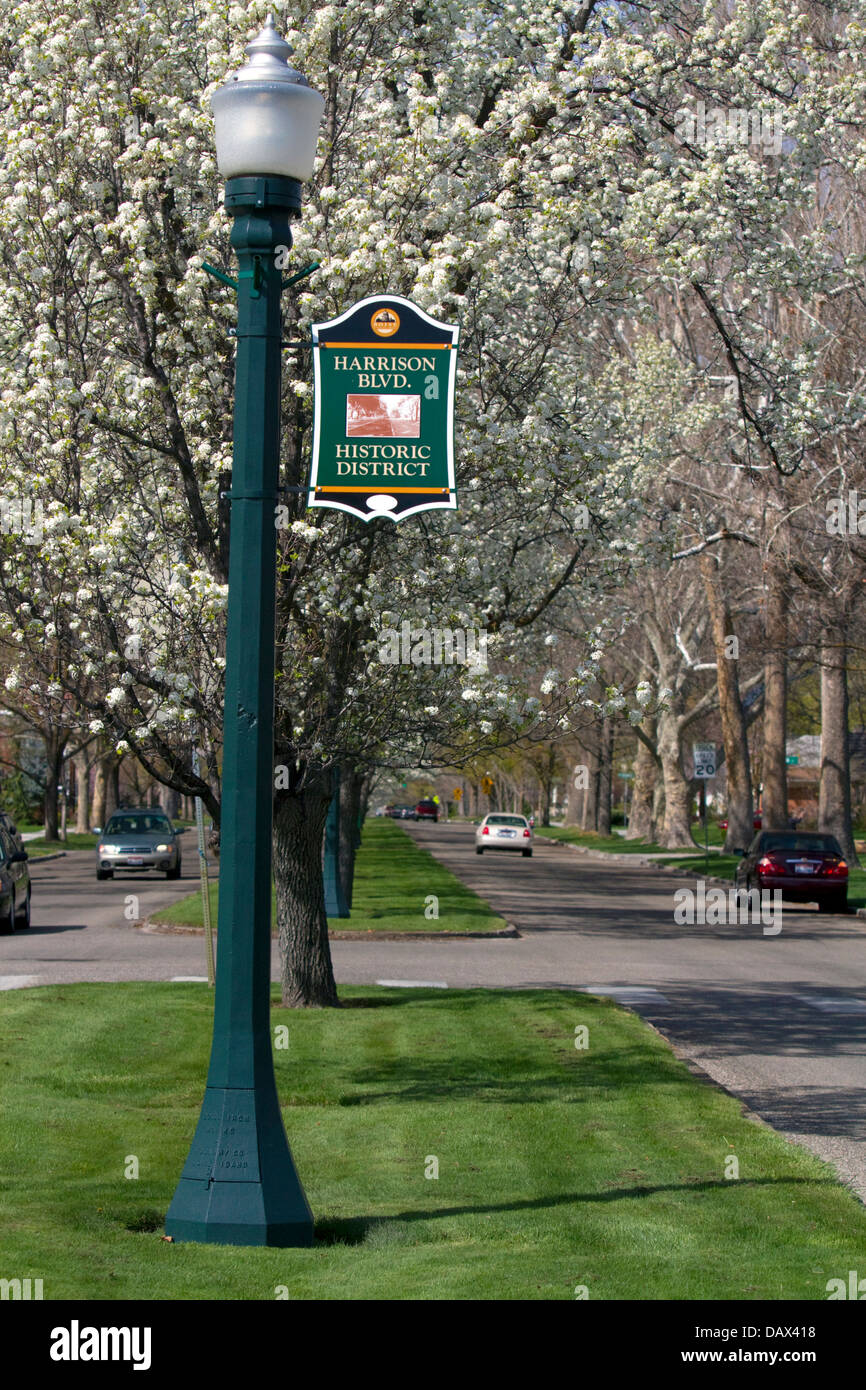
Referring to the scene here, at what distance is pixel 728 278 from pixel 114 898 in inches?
796

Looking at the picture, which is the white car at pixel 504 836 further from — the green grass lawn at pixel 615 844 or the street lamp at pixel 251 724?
the street lamp at pixel 251 724

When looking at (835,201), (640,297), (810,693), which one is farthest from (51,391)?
(810,693)

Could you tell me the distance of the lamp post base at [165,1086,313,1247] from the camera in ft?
21.3

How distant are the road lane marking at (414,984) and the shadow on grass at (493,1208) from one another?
28.2 feet

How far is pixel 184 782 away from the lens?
12.0m

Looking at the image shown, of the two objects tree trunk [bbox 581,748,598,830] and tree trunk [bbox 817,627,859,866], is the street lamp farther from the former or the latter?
tree trunk [bbox 581,748,598,830]

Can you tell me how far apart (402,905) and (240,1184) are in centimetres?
2177

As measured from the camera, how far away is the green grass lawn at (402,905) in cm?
2444

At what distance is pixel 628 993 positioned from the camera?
56.5 ft

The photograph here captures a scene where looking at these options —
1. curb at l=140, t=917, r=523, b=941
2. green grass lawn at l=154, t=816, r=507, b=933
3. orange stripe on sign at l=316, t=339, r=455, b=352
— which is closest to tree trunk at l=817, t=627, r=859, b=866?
green grass lawn at l=154, t=816, r=507, b=933

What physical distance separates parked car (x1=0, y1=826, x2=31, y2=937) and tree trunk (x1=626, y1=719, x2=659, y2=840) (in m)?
38.2

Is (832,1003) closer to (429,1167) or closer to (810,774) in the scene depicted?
(429,1167)

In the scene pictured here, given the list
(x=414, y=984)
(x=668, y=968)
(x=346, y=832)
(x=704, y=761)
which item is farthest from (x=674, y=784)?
(x=414, y=984)

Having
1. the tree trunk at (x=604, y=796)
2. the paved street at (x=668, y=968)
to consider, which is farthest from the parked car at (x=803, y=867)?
the tree trunk at (x=604, y=796)
